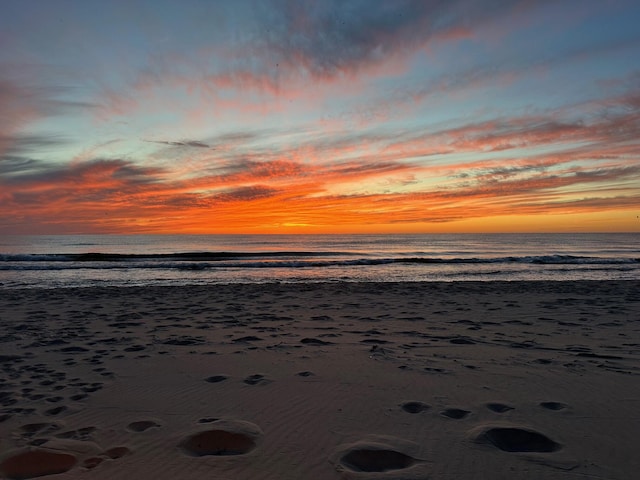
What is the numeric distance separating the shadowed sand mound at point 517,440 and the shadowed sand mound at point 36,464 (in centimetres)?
294

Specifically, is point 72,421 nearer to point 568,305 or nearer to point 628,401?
point 628,401

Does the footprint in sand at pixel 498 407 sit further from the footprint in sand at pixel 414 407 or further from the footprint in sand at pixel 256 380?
the footprint in sand at pixel 256 380

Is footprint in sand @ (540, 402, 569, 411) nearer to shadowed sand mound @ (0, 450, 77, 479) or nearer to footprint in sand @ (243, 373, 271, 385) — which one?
footprint in sand @ (243, 373, 271, 385)

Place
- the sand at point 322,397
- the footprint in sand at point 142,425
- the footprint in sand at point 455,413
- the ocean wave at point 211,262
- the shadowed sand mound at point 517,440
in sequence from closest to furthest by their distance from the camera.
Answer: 1. the sand at point 322,397
2. the shadowed sand mound at point 517,440
3. the footprint in sand at point 142,425
4. the footprint in sand at point 455,413
5. the ocean wave at point 211,262

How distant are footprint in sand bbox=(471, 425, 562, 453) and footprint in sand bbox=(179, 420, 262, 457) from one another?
1708mm

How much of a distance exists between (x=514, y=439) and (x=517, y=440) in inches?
0.8

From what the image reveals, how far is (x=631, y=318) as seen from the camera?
8.07 metres

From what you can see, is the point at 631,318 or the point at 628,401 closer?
the point at 628,401

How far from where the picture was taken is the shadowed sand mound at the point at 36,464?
2746mm

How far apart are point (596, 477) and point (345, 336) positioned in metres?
4.42

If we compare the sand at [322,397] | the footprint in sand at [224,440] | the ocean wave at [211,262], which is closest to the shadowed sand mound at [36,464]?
the sand at [322,397]

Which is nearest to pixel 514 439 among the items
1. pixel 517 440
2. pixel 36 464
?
pixel 517 440

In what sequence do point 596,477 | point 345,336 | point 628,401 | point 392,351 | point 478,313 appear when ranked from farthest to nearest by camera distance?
point 478,313, point 345,336, point 392,351, point 628,401, point 596,477

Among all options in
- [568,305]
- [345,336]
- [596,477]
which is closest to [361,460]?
Result: [596,477]
